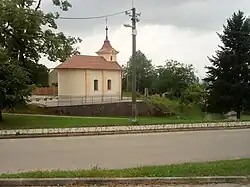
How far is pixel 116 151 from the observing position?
16188 mm

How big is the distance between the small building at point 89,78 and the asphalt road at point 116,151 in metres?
33.0

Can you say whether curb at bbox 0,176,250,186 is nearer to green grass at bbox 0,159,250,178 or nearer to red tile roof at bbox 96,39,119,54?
green grass at bbox 0,159,250,178

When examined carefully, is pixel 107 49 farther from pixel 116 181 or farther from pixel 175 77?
pixel 116 181

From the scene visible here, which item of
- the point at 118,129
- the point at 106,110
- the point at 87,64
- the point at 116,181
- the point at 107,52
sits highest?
the point at 107,52

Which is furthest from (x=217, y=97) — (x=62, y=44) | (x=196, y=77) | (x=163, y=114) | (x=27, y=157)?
(x=27, y=157)

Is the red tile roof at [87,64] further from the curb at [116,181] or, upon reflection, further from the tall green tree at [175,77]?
the curb at [116,181]

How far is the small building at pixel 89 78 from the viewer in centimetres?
5472

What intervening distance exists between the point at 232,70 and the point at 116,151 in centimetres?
2966

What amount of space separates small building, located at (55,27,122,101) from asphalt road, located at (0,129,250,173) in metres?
33.0

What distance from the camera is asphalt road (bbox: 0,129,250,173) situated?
13148 millimetres

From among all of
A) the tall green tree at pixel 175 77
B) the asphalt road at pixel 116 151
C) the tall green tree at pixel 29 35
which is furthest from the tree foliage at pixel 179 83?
the asphalt road at pixel 116 151

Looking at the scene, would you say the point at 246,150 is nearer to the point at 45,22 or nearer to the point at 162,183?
the point at 162,183

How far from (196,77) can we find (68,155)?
5601 cm

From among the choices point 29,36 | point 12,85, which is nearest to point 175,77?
point 29,36
